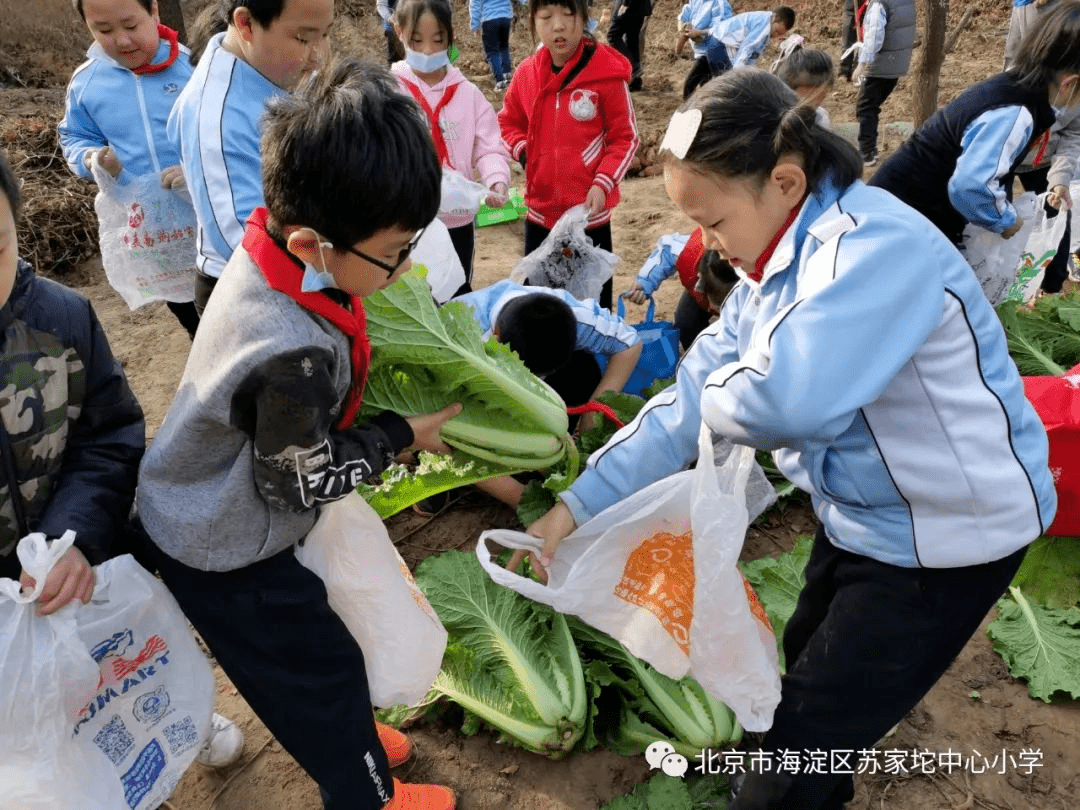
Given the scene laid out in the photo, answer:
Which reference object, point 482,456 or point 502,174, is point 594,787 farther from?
point 502,174

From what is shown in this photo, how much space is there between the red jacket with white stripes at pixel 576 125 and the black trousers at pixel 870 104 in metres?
4.24

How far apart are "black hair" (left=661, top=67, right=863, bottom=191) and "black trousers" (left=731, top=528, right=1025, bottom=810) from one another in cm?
85

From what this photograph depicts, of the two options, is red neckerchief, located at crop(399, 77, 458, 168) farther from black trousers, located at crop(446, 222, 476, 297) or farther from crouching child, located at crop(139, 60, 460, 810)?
crouching child, located at crop(139, 60, 460, 810)

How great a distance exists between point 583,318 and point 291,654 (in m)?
1.87

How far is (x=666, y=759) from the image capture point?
231 cm

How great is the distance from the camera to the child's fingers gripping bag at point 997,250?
377 centimetres

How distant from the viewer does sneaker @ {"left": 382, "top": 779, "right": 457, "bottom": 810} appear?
2270 millimetres

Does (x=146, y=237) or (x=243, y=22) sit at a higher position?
(x=243, y=22)

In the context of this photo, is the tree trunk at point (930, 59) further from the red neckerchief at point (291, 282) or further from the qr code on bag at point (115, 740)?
the qr code on bag at point (115, 740)

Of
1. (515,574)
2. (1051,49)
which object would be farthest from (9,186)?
(1051,49)

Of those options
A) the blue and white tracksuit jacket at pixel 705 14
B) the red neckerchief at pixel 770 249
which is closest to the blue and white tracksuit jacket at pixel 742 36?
the blue and white tracksuit jacket at pixel 705 14

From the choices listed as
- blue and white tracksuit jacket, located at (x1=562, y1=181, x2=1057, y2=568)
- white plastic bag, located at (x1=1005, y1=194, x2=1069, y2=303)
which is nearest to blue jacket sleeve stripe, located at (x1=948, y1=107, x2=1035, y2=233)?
white plastic bag, located at (x1=1005, y1=194, x2=1069, y2=303)

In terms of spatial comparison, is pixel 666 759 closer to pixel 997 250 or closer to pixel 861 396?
pixel 861 396

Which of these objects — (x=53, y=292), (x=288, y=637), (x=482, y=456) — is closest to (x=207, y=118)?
(x=53, y=292)
